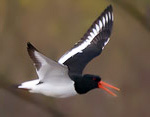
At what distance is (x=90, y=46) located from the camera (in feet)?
23.3

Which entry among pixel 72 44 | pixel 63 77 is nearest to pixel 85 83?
pixel 63 77

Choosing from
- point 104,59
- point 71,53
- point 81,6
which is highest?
point 81,6

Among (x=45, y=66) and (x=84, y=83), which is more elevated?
(x=45, y=66)

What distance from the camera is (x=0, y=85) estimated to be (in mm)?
6555

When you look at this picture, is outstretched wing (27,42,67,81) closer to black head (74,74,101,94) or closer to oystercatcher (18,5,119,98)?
oystercatcher (18,5,119,98)

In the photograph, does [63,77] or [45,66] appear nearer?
[45,66]

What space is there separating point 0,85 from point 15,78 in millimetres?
2031

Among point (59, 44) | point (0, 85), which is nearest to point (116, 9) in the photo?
point (59, 44)

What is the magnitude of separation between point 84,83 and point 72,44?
3345 millimetres

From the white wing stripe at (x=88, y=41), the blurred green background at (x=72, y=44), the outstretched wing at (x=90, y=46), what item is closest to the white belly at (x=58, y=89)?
the outstretched wing at (x=90, y=46)

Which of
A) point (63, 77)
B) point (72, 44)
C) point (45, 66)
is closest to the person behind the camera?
point (45, 66)

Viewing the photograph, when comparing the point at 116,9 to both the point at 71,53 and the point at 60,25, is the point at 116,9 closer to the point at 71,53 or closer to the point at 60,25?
the point at 60,25

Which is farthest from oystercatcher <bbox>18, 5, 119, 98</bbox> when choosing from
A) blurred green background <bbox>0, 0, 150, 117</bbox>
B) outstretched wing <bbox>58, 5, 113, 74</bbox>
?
blurred green background <bbox>0, 0, 150, 117</bbox>

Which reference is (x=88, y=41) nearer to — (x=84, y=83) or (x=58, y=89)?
(x=84, y=83)
